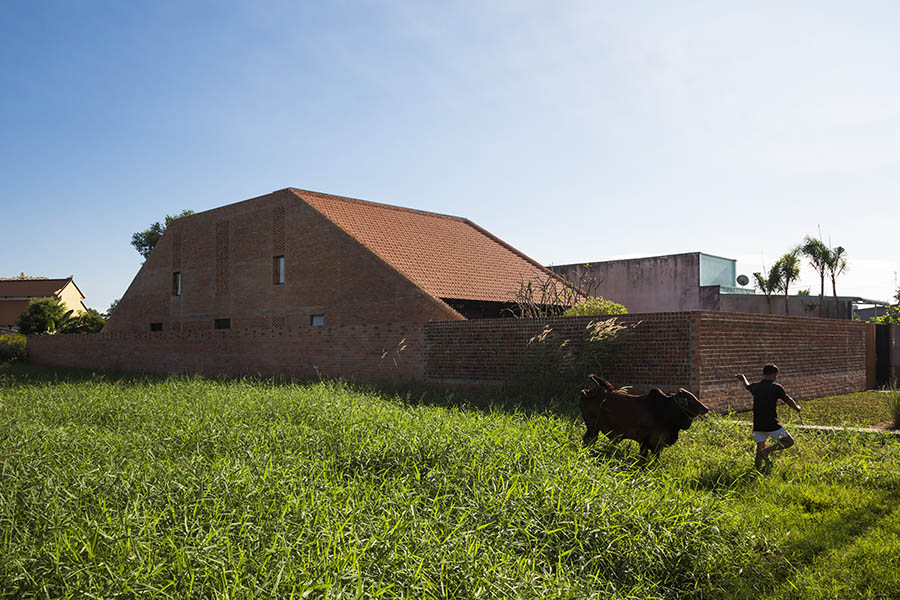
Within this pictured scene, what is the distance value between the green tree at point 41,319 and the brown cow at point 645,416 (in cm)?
4019

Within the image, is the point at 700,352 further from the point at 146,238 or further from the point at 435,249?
the point at 146,238

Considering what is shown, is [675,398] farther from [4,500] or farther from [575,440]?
[4,500]

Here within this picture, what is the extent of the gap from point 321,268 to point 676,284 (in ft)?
48.2

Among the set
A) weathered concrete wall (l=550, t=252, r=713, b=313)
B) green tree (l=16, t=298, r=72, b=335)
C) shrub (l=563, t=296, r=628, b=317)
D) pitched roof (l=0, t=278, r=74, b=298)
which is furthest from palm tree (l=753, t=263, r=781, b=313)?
pitched roof (l=0, t=278, r=74, b=298)

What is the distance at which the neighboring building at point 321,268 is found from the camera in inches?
767

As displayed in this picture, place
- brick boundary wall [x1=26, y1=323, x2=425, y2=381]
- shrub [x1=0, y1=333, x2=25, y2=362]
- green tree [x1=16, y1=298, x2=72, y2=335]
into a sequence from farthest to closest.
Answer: green tree [x1=16, y1=298, x2=72, y2=335], shrub [x1=0, y1=333, x2=25, y2=362], brick boundary wall [x1=26, y1=323, x2=425, y2=381]

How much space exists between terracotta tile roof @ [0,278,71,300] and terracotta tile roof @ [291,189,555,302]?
1826 inches

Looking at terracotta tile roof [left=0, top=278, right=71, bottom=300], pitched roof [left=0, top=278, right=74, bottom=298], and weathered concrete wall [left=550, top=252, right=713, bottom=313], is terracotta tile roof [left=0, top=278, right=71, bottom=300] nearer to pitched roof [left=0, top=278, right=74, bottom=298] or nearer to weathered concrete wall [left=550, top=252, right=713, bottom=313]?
pitched roof [left=0, top=278, right=74, bottom=298]

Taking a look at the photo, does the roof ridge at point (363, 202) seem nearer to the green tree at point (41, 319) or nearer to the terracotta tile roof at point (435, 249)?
the terracotta tile roof at point (435, 249)

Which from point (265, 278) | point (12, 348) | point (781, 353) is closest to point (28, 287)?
point (12, 348)

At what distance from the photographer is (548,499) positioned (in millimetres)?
4875

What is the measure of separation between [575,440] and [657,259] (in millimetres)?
21474

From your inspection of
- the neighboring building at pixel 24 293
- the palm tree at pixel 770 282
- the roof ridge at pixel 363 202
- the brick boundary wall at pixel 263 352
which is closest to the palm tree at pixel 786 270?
the palm tree at pixel 770 282

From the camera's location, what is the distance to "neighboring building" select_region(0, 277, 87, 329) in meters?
57.2
